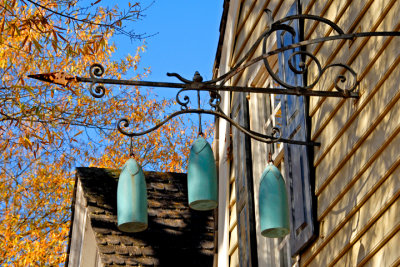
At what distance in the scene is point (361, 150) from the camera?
4.24m

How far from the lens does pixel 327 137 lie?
473 centimetres

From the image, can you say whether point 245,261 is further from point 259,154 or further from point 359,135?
point 359,135

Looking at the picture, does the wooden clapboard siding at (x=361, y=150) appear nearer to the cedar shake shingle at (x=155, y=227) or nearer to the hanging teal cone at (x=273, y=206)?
the hanging teal cone at (x=273, y=206)

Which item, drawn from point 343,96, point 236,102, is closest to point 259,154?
point 236,102

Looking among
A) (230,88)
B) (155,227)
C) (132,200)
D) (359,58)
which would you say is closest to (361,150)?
(359,58)

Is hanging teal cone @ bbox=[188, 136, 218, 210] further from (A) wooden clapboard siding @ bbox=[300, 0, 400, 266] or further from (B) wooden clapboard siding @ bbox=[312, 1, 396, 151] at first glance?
(B) wooden clapboard siding @ bbox=[312, 1, 396, 151]

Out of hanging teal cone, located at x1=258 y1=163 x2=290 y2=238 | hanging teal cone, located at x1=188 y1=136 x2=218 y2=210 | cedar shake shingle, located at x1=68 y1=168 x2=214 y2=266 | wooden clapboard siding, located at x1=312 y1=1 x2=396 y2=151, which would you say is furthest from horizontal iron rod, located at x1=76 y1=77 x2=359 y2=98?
cedar shake shingle, located at x1=68 y1=168 x2=214 y2=266

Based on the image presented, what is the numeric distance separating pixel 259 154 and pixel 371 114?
2.28 metres

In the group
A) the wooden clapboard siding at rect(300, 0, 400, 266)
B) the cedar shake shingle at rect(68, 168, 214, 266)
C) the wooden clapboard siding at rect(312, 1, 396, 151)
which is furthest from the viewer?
the cedar shake shingle at rect(68, 168, 214, 266)

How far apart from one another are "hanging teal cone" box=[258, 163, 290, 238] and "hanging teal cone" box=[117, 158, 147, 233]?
692 mm

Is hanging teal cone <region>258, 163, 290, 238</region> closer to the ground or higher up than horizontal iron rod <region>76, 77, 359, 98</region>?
closer to the ground

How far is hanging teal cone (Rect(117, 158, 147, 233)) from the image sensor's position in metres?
4.22

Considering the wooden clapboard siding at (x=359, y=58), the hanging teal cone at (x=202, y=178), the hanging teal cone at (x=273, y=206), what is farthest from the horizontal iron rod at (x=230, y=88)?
the hanging teal cone at (x=273, y=206)

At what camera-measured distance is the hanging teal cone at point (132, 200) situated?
13.9 feet
